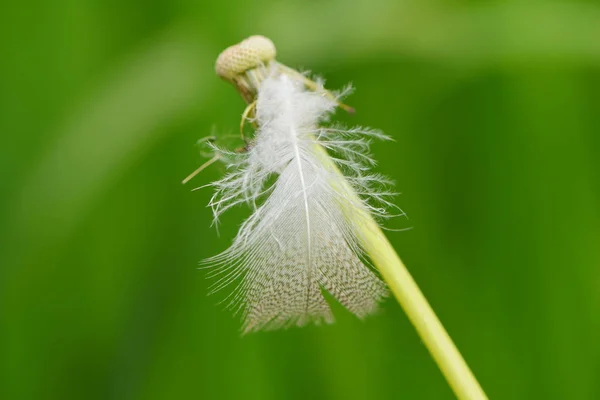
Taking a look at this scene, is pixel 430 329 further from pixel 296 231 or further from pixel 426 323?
pixel 296 231

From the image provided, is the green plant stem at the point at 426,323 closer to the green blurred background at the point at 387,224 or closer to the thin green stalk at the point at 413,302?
the thin green stalk at the point at 413,302

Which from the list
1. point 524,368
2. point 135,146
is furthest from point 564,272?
point 135,146

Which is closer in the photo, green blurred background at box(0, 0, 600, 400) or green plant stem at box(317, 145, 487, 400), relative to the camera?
green plant stem at box(317, 145, 487, 400)

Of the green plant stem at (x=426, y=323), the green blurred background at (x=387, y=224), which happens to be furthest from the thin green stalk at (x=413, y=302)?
the green blurred background at (x=387, y=224)

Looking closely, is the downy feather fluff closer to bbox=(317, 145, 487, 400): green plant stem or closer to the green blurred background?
bbox=(317, 145, 487, 400): green plant stem

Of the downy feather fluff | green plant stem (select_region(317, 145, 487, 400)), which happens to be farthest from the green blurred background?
green plant stem (select_region(317, 145, 487, 400))

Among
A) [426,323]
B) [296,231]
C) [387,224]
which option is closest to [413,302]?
[426,323]

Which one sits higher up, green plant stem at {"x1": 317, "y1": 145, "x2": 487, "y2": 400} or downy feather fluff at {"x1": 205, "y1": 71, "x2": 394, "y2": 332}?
downy feather fluff at {"x1": 205, "y1": 71, "x2": 394, "y2": 332}
